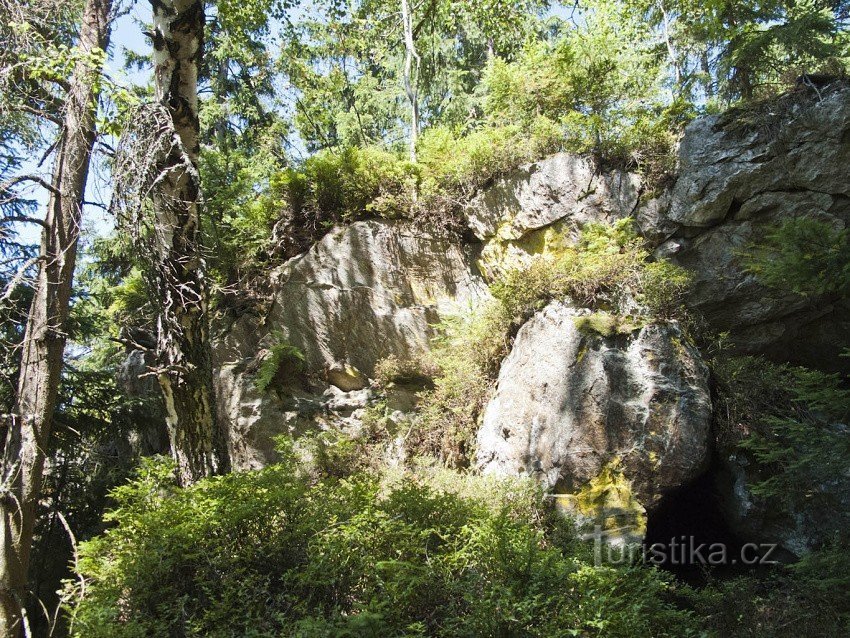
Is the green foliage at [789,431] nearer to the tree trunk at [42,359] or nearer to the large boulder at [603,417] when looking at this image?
the large boulder at [603,417]

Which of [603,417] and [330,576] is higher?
[603,417]

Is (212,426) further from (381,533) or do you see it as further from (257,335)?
(257,335)

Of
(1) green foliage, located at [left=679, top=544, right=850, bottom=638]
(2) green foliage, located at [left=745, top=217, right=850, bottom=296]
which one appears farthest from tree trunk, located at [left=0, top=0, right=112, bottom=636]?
(2) green foliage, located at [left=745, top=217, right=850, bottom=296]

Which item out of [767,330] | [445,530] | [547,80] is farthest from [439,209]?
[445,530]

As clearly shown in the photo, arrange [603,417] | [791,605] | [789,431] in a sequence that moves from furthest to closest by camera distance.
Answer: [603,417]
[789,431]
[791,605]

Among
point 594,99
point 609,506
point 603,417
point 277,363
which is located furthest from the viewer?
point 594,99

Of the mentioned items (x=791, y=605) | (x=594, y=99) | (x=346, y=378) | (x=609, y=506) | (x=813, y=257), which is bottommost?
(x=791, y=605)

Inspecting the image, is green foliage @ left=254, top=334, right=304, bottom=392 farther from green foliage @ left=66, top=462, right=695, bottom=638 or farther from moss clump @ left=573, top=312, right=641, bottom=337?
moss clump @ left=573, top=312, right=641, bottom=337

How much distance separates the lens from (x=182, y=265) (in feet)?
13.9

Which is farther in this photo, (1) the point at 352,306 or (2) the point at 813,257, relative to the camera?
(1) the point at 352,306

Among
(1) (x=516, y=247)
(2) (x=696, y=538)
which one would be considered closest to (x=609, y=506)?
(2) (x=696, y=538)

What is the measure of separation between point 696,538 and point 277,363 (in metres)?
5.81

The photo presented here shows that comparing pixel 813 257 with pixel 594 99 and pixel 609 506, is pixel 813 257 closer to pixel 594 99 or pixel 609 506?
pixel 609 506

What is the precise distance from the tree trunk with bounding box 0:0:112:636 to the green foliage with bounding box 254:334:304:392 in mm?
2610
